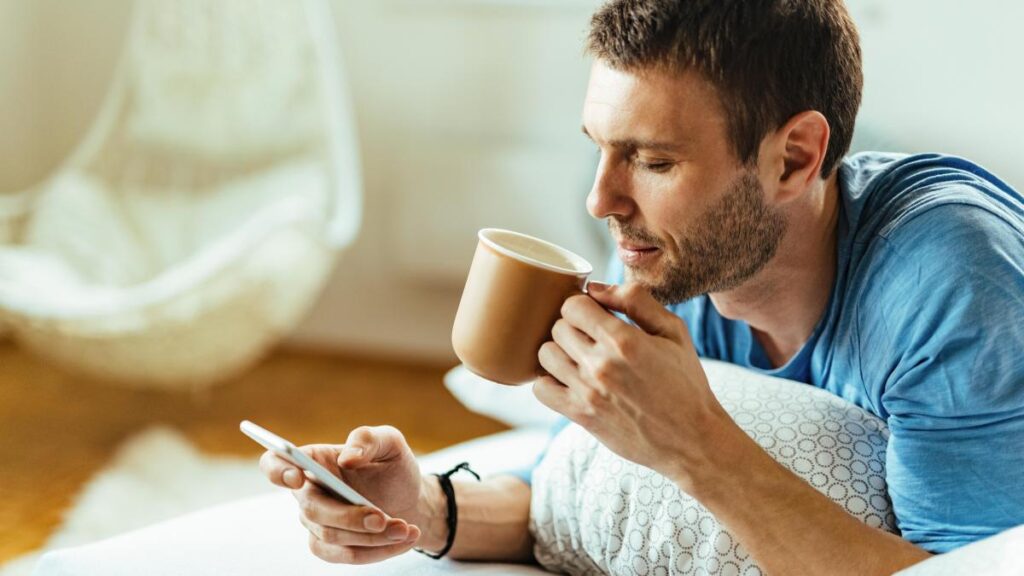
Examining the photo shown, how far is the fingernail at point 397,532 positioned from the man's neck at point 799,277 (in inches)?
17.7

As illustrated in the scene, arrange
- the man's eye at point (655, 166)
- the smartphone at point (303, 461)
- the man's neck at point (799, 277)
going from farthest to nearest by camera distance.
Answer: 1. the man's neck at point (799, 277)
2. the man's eye at point (655, 166)
3. the smartphone at point (303, 461)

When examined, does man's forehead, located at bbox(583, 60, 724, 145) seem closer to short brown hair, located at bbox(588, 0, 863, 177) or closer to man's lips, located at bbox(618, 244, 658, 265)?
short brown hair, located at bbox(588, 0, 863, 177)

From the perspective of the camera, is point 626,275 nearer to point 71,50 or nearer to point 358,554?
point 358,554

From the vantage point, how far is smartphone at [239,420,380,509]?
887 millimetres

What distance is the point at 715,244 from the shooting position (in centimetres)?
114

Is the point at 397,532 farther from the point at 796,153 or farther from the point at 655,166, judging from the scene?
the point at 796,153

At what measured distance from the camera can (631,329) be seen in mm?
942

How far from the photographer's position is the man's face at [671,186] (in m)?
1.08

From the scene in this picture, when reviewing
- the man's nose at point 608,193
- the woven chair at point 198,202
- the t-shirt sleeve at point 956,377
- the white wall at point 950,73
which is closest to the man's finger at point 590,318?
the man's nose at point 608,193

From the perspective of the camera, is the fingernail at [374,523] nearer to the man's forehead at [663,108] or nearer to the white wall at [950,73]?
the man's forehead at [663,108]

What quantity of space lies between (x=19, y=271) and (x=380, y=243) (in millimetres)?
1078

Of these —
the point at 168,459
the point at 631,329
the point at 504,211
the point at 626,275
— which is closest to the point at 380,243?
the point at 504,211

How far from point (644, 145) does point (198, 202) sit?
216 cm

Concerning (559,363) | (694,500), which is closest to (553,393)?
(559,363)
